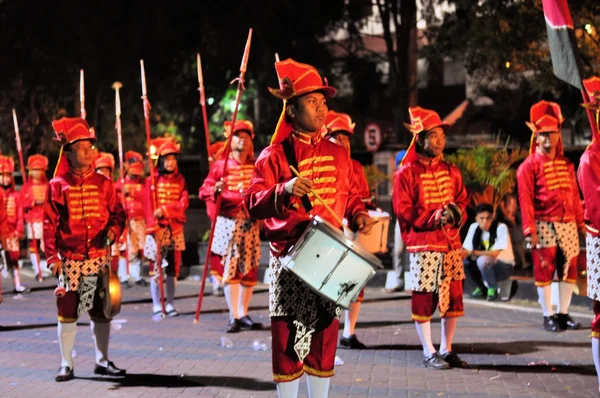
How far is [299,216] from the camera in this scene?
6.29m

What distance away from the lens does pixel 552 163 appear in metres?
11.1

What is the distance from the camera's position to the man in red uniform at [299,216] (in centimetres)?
632

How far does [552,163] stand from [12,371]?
6306 mm

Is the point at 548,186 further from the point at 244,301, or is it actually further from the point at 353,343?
the point at 244,301

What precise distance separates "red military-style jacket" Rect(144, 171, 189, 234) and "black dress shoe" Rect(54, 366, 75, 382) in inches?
167

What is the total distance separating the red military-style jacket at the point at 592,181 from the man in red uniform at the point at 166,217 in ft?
21.8

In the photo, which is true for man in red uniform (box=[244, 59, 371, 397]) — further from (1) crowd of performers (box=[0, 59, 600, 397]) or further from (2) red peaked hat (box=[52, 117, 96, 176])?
(2) red peaked hat (box=[52, 117, 96, 176])

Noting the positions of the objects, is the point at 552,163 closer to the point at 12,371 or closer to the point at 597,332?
the point at 597,332

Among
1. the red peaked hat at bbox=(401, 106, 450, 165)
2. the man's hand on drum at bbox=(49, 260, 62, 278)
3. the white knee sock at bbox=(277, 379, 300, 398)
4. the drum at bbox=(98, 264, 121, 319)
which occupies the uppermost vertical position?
the red peaked hat at bbox=(401, 106, 450, 165)

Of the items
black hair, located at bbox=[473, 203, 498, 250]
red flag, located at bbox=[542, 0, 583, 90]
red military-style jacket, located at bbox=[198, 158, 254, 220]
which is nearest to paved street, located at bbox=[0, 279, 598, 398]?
black hair, located at bbox=[473, 203, 498, 250]

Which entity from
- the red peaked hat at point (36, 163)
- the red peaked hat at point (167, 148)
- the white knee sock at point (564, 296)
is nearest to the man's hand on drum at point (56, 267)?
the red peaked hat at point (167, 148)

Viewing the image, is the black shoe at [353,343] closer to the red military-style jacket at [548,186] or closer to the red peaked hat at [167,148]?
the red military-style jacket at [548,186]

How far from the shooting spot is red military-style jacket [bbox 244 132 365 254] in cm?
626

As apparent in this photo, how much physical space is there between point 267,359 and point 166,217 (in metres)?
3.82
